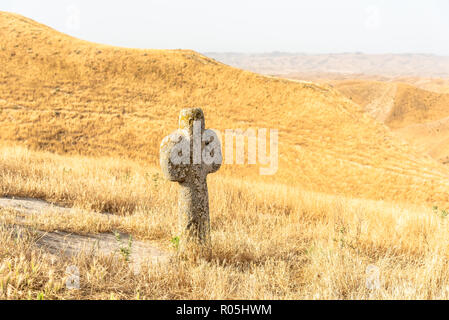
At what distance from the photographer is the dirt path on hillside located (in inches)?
169

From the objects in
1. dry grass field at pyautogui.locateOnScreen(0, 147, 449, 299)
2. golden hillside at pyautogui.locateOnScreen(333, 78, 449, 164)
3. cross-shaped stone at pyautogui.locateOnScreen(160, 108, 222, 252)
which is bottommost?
dry grass field at pyautogui.locateOnScreen(0, 147, 449, 299)

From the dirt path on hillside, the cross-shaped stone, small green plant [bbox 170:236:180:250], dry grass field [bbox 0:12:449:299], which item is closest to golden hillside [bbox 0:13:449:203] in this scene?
dry grass field [bbox 0:12:449:299]

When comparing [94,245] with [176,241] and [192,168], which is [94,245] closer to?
[176,241]

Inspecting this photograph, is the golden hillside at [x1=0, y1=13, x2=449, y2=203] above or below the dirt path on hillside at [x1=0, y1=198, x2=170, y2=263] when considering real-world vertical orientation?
above

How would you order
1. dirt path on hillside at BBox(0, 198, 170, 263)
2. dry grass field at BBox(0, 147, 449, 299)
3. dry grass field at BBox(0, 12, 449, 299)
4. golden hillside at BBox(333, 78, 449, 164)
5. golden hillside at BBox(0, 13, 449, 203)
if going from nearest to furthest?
dry grass field at BBox(0, 147, 449, 299) → dry grass field at BBox(0, 12, 449, 299) → dirt path on hillside at BBox(0, 198, 170, 263) → golden hillside at BBox(0, 13, 449, 203) → golden hillside at BBox(333, 78, 449, 164)

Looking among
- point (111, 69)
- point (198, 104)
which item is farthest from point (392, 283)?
point (111, 69)

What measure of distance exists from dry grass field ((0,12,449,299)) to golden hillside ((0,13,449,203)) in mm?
80

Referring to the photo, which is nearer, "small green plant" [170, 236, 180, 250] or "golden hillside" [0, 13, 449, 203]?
"small green plant" [170, 236, 180, 250]

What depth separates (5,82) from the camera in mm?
17000

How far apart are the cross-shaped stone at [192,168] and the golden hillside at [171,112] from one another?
26.6 feet

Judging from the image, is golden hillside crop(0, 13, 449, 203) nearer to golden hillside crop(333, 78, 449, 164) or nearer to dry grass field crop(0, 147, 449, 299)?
dry grass field crop(0, 147, 449, 299)
